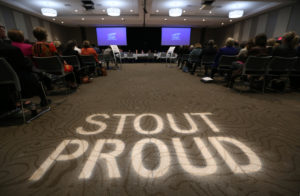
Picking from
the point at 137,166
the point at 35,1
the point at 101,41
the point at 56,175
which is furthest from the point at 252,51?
the point at 101,41

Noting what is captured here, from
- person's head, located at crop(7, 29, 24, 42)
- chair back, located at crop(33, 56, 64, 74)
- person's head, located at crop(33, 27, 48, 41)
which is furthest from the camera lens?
chair back, located at crop(33, 56, 64, 74)

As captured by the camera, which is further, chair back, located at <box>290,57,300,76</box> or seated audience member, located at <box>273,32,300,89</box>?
chair back, located at <box>290,57,300,76</box>

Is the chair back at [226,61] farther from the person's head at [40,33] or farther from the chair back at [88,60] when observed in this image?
the person's head at [40,33]

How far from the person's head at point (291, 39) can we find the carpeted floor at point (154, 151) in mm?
1501

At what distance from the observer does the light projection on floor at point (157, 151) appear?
43.5 inches

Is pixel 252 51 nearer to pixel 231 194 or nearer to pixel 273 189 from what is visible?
pixel 273 189

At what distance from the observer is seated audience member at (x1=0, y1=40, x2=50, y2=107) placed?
1.72 metres

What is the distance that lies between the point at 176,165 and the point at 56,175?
0.97 m

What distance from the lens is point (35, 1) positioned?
6766 mm

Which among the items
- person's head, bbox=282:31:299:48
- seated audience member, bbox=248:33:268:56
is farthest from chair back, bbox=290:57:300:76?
seated audience member, bbox=248:33:268:56

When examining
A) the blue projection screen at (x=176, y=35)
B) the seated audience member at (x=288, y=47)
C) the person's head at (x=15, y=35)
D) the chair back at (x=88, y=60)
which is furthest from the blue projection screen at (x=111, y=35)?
the seated audience member at (x=288, y=47)

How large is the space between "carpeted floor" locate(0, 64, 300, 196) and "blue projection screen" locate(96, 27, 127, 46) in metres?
13.0

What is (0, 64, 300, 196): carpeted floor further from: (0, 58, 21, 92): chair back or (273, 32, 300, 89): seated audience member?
(273, 32, 300, 89): seated audience member

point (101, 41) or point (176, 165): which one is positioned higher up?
point (101, 41)
